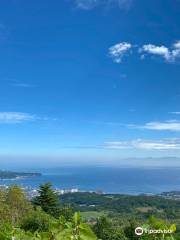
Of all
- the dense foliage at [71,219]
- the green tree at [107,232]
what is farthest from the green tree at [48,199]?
the green tree at [107,232]

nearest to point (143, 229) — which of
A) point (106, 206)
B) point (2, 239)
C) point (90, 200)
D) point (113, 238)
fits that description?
point (2, 239)

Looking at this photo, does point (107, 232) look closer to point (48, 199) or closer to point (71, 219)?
point (48, 199)

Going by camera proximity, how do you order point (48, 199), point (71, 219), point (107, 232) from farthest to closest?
1. point (48, 199)
2. point (107, 232)
3. point (71, 219)

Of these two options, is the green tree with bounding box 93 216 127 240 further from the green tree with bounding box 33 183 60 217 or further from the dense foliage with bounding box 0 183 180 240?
the green tree with bounding box 33 183 60 217

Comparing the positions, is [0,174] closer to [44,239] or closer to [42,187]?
[42,187]

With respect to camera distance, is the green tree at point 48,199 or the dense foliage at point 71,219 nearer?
the dense foliage at point 71,219

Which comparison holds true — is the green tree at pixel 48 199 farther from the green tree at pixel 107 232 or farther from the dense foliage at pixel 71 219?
the green tree at pixel 107 232

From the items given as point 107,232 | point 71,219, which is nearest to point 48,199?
point 107,232

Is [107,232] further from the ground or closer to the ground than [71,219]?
closer to the ground
